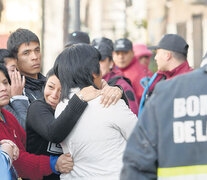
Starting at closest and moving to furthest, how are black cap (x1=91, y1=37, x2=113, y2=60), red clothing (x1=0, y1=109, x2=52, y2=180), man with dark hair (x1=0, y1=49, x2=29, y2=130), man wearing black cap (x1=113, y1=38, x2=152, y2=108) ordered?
red clothing (x1=0, y1=109, x2=52, y2=180)
man with dark hair (x1=0, y1=49, x2=29, y2=130)
black cap (x1=91, y1=37, x2=113, y2=60)
man wearing black cap (x1=113, y1=38, x2=152, y2=108)

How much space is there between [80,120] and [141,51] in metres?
7.19

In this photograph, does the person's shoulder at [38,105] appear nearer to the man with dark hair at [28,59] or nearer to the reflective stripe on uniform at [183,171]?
the man with dark hair at [28,59]

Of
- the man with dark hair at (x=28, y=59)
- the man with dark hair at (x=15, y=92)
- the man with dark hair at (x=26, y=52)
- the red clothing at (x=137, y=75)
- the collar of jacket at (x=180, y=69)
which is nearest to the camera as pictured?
the man with dark hair at (x=15, y=92)

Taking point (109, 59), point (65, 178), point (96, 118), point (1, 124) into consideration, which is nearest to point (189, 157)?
point (96, 118)

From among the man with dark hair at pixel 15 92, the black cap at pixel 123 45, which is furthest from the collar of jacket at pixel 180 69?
the black cap at pixel 123 45

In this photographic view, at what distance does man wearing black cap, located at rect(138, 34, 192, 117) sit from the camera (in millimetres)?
6602

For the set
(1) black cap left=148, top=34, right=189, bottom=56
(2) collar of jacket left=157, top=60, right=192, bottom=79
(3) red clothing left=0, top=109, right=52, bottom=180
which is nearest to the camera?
(3) red clothing left=0, top=109, right=52, bottom=180

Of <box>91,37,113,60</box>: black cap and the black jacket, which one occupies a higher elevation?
<box>91,37,113,60</box>: black cap

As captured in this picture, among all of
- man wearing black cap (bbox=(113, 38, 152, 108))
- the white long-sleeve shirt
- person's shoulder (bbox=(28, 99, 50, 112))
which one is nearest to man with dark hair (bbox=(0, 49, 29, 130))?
person's shoulder (bbox=(28, 99, 50, 112))

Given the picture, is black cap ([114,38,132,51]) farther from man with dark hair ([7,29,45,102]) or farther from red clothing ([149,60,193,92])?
man with dark hair ([7,29,45,102])

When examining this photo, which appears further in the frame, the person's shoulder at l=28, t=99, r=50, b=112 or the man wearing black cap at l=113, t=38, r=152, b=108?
the man wearing black cap at l=113, t=38, r=152, b=108

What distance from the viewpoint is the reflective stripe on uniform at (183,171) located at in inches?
101

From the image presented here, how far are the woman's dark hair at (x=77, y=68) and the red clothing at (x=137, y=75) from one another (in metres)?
3.69

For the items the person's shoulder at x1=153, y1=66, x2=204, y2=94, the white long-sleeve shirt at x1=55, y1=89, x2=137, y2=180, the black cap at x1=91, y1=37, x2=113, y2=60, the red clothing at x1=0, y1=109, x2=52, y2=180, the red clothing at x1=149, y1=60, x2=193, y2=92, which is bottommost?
the red clothing at x1=0, y1=109, x2=52, y2=180
